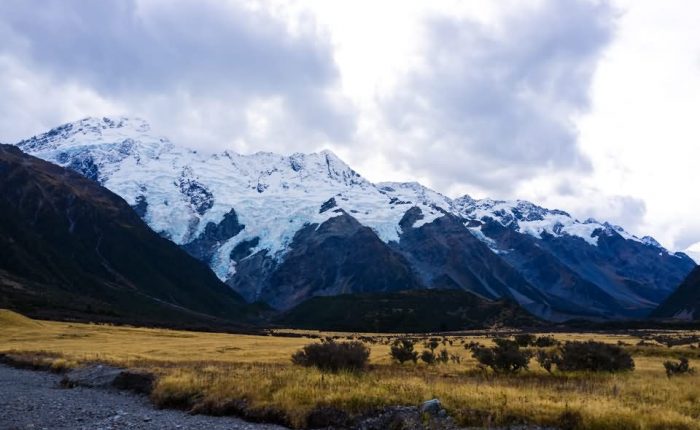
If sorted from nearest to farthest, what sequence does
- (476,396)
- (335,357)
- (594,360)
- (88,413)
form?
(476,396)
(88,413)
(335,357)
(594,360)

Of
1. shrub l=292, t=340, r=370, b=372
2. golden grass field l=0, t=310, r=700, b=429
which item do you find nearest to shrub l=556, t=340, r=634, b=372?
golden grass field l=0, t=310, r=700, b=429

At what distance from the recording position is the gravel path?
23359 millimetres

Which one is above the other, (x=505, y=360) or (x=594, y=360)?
(x=594, y=360)

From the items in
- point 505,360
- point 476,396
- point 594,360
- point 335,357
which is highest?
point 594,360

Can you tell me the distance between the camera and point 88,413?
2634 cm

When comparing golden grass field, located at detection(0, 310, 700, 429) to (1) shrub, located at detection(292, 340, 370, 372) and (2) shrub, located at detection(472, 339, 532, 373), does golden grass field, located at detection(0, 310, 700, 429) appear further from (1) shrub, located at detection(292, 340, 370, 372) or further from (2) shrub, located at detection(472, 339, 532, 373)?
(1) shrub, located at detection(292, 340, 370, 372)

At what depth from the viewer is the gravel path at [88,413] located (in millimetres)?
23359

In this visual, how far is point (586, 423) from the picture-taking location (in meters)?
20.4

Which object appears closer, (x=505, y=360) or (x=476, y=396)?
(x=476, y=396)

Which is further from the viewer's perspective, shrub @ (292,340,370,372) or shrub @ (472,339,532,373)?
shrub @ (472,339,532,373)

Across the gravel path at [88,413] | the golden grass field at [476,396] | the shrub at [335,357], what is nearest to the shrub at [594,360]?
the golden grass field at [476,396]

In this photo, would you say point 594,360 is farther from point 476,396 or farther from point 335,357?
point 476,396

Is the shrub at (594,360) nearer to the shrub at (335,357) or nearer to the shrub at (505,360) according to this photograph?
the shrub at (505,360)

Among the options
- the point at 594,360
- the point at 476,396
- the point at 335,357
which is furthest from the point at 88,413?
the point at 594,360
